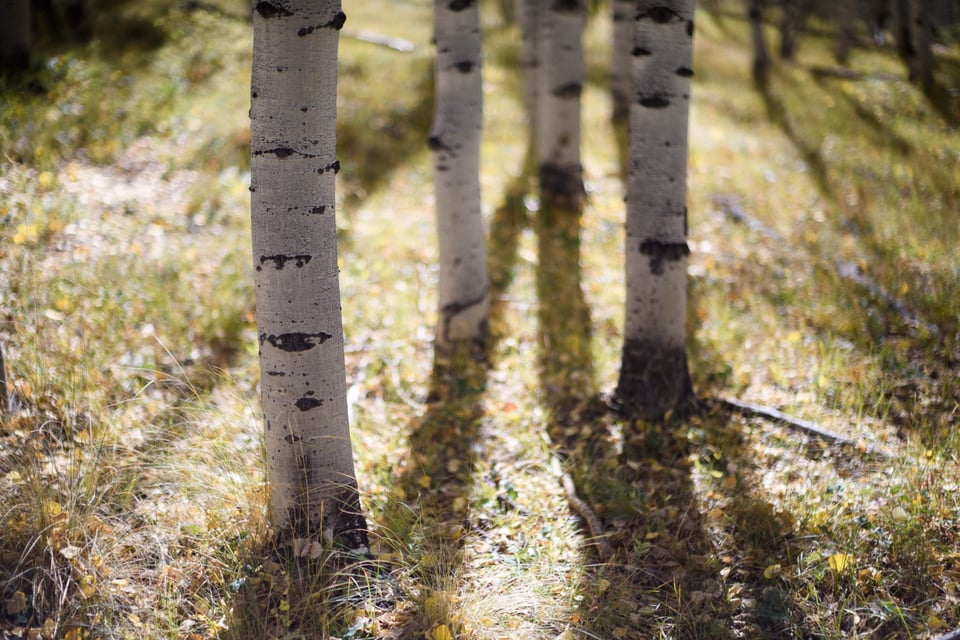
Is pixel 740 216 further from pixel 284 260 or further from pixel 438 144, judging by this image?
pixel 284 260

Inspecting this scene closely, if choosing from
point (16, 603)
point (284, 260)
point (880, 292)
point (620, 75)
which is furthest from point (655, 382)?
point (620, 75)

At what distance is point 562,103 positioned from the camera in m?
7.61

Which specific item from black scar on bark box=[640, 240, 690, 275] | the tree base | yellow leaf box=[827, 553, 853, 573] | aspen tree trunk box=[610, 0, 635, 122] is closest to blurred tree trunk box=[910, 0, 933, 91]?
aspen tree trunk box=[610, 0, 635, 122]

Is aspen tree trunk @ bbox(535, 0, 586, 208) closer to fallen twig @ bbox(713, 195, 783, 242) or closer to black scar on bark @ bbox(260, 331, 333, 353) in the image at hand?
fallen twig @ bbox(713, 195, 783, 242)

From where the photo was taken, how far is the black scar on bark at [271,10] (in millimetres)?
2553

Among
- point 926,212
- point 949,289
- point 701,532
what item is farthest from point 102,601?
point 926,212

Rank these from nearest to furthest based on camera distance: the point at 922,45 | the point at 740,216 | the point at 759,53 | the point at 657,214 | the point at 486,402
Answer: the point at 657,214
the point at 486,402
the point at 740,216
the point at 922,45
the point at 759,53

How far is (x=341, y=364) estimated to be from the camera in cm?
300

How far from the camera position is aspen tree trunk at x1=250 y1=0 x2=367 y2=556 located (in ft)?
8.60

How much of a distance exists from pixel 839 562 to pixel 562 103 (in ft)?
19.5

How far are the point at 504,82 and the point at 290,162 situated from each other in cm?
1163

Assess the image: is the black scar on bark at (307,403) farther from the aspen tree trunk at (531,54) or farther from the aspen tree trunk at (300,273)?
the aspen tree trunk at (531,54)

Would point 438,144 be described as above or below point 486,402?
above

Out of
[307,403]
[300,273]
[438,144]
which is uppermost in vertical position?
[438,144]
